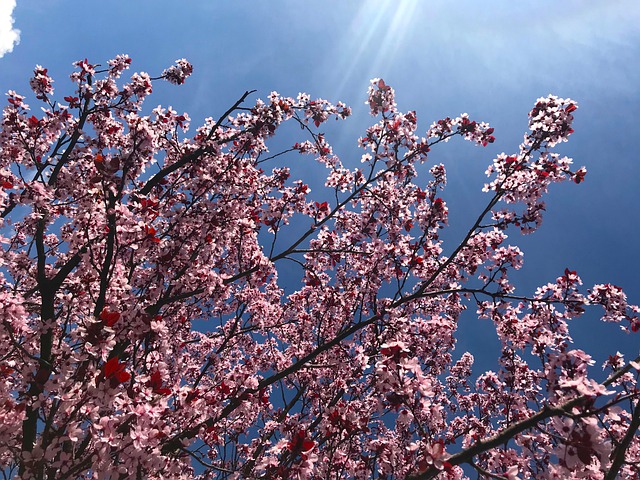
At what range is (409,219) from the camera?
9102 millimetres

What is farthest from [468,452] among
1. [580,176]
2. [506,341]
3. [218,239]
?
[580,176]

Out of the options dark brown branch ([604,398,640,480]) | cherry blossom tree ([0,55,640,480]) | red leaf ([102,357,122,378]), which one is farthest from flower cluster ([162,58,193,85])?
dark brown branch ([604,398,640,480])

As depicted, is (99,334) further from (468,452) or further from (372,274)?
(372,274)

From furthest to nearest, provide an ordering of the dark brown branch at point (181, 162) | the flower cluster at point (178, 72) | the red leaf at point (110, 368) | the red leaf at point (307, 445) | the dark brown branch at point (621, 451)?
the flower cluster at point (178, 72) → the dark brown branch at point (181, 162) → the red leaf at point (307, 445) → the red leaf at point (110, 368) → the dark brown branch at point (621, 451)

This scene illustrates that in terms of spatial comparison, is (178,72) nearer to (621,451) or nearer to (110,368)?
(110,368)

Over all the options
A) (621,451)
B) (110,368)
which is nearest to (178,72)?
(110,368)

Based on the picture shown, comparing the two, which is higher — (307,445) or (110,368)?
(110,368)

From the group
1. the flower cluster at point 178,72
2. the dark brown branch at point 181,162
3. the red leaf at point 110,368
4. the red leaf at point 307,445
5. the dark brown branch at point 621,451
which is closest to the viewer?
the dark brown branch at point 621,451

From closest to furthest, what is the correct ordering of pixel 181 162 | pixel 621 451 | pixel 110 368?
pixel 621 451 < pixel 110 368 < pixel 181 162

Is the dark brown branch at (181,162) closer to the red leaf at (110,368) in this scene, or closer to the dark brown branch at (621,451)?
the red leaf at (110,368)

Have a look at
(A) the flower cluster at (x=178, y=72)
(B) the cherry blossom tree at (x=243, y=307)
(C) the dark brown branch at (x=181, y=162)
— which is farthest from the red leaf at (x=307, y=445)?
(A) the flower cluster at (x=178, y=72)

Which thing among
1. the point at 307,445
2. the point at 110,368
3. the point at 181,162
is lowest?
the point at 307,445

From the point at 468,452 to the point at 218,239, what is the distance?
5.49 metres

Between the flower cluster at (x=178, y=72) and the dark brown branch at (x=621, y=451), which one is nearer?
the dark brown branch at (x=621, y=451)
